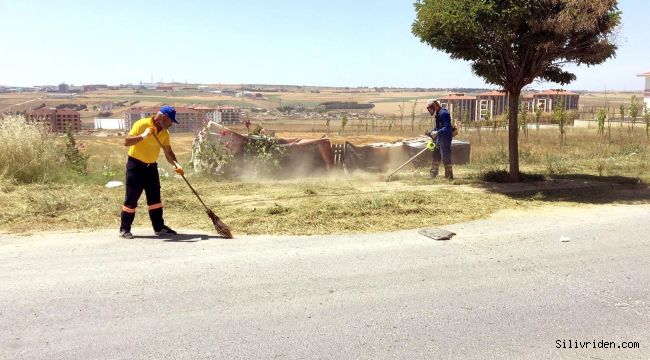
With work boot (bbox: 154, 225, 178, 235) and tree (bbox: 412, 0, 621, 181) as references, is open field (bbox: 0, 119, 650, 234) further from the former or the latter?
tree (bbox: 412, 0, 621, 181)

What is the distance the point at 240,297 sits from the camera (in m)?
4.66

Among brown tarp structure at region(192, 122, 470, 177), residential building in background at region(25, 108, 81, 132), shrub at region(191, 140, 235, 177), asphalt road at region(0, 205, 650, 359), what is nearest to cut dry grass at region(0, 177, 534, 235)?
asphalt road at region(0, 205, 650, 359)

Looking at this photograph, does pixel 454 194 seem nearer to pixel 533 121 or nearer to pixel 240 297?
pixel 240 297

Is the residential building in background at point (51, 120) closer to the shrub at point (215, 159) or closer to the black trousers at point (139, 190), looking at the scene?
the shrub at point (215, 159)

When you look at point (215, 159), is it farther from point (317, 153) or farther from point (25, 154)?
point (25, 154)

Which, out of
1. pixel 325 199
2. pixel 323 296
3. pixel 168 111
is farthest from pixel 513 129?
pixel 323 296

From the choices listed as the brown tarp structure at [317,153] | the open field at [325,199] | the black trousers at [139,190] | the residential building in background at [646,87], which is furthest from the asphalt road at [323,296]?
the residential building in background at [646,87]

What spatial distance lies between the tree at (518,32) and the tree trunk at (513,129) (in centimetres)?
4

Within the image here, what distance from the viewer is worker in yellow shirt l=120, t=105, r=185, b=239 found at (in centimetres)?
647

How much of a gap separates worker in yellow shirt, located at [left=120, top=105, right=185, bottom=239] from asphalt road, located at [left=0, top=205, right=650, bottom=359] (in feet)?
0.91

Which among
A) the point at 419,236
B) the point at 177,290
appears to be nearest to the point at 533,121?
the point at 419,236

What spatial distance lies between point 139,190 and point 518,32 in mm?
7014

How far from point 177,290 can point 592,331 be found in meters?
3.40

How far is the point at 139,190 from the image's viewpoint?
653cm
